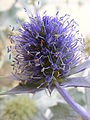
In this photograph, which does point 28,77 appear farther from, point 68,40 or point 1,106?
point 1,106

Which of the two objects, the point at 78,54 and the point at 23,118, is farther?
the point at 23,118

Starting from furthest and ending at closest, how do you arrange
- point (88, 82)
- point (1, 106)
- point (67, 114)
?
point (1, 106) → point (67, 114) → point (88, 82)

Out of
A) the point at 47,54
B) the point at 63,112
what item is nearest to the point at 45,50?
the point at 47,54

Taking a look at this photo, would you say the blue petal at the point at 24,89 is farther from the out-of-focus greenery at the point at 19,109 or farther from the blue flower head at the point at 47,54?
the out-of-focus greenery at the point at 19,109

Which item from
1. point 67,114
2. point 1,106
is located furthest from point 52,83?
point 1,106

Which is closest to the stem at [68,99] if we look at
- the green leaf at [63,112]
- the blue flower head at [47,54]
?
the blue flower head at [47,54]

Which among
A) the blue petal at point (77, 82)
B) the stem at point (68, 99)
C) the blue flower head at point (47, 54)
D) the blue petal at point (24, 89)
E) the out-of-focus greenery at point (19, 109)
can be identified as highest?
the blue flower head at point (47, 54)

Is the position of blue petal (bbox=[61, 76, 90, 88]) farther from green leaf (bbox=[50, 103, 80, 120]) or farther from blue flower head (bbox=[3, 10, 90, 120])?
green leaf (bbox=[50, 103, 80, 120])
